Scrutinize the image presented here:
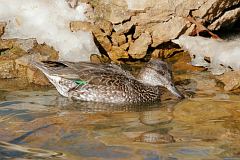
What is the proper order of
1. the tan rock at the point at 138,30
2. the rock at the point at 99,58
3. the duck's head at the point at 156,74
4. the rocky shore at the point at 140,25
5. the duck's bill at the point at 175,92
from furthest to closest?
the tan rock at the point at 138,30
the rocky shore at the point at 140,25
the rock at the point at 99,58
the duck's head at the point at 156,74
the duck's bill at the point at 175,92

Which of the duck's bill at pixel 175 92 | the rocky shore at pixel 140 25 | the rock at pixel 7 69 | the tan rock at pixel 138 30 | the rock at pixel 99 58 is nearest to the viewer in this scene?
the duck's bill at pixel 175 92

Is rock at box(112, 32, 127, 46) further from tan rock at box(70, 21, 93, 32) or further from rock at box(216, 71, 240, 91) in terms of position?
rock at box(216, 71, 240, 91)

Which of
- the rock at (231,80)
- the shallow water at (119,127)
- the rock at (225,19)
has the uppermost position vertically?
the rock at (225,19)

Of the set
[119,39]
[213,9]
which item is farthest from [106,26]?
[213,9]

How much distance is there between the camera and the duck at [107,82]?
780 cm

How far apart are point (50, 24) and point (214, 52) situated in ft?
9.04

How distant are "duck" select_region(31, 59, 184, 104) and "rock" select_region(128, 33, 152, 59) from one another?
105cm

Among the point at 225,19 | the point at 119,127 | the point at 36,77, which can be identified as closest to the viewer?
the point at 119,127

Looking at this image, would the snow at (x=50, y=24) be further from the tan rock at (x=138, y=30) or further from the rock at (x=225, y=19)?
the rock at (x=225, y=19)

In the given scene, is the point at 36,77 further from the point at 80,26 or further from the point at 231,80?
the point at 231,80

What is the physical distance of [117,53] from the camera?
9438mm

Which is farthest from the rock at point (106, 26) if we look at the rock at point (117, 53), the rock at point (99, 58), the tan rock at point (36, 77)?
the tan rock at point (36, 77)

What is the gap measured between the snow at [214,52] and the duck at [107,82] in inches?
43.6

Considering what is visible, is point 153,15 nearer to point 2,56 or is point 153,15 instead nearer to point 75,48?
point 75,48
